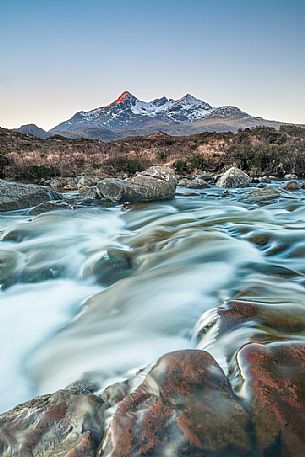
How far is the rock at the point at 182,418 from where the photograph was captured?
184cm

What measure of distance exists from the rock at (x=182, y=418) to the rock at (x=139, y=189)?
33.6ft

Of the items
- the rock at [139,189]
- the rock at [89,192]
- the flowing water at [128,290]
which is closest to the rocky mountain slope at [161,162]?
the rock at [89,192]

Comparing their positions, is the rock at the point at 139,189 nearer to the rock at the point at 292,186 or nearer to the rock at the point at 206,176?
the rock at the point at 292,186

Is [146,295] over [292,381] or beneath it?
beneath

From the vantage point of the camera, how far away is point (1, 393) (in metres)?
3.19

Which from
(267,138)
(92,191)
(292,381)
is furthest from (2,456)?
(267,138)

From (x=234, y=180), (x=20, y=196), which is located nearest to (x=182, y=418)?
(x=20, y=196)

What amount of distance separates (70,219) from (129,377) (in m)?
7.50

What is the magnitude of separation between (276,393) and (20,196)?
35.2 feet

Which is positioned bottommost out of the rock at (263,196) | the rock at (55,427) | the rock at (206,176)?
the rock at (263,196)

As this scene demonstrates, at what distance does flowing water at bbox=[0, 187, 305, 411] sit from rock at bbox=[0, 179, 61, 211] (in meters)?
2.50

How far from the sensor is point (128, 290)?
5.00 m

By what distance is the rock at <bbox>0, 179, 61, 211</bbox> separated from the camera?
11422 mm

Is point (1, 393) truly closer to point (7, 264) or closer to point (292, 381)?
point (292, 381)
